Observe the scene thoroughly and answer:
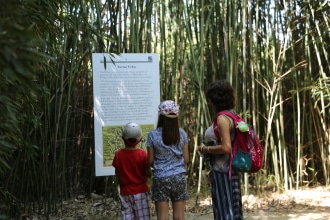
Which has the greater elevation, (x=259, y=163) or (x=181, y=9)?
(x=181, y=9)

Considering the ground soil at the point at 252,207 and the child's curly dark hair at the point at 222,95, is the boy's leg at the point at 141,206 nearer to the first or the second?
the child's curly dark hair at the point at 222,95


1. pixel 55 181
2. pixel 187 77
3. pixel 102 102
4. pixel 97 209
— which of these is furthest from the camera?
pixel 187 77

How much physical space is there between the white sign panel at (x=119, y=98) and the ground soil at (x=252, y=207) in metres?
0.80

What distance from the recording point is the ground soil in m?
3.86

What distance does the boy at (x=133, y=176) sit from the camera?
8.66 feet

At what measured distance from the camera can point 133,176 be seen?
2.65 meters

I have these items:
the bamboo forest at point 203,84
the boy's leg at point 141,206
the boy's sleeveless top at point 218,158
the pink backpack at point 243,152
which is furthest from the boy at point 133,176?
the bamboo forest at point 203,84

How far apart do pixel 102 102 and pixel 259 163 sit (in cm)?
130

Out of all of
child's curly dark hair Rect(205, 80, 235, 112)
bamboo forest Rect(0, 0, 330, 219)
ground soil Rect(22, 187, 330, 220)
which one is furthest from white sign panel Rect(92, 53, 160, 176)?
child's curly dark hair Rect(205, 80, 235, 112)

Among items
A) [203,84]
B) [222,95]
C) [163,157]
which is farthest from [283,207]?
[222,95]

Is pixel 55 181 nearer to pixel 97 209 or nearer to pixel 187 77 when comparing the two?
pixel 97 209

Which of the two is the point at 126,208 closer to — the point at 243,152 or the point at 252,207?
the point at 243,152

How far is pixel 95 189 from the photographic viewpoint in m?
5.06

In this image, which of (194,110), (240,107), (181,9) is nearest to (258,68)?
(240,107)
